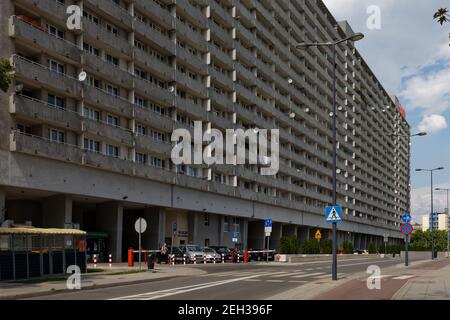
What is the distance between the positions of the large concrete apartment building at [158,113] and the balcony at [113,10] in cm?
9

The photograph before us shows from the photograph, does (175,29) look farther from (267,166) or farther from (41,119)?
(267,166)

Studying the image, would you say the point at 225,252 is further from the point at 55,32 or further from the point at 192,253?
the point at 55,32

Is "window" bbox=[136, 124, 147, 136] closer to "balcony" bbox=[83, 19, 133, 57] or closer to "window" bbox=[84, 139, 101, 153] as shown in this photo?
"window" bbox=[84, 139, 101, 153]

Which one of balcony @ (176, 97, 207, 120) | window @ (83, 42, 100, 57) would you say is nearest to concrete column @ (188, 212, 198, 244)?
balcony @ (176, 97, 207, 120)

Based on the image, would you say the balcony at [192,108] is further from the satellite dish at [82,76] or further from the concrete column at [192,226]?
the satellite dish at [82,76]

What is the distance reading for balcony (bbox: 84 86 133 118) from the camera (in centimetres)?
4350

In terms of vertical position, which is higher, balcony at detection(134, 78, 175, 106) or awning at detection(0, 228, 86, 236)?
balcony at detection(134, 78, 175, 106)

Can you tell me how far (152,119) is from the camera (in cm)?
5172

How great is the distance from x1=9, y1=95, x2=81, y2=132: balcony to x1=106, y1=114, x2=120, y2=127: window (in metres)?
4.86

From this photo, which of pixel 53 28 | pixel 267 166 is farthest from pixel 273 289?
pixel 267 166

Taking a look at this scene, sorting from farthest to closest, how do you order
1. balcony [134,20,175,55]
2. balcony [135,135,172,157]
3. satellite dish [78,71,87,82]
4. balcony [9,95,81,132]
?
balcony [134,20,175,55], balcony [135,135,172,157], satellite dish [78,71,87,82], balcony [9,95,81,132]

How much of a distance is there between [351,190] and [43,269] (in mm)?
95799

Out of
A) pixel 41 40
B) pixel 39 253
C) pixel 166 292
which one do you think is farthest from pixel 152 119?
pixel 166 292

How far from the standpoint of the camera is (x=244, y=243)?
2785 inches
